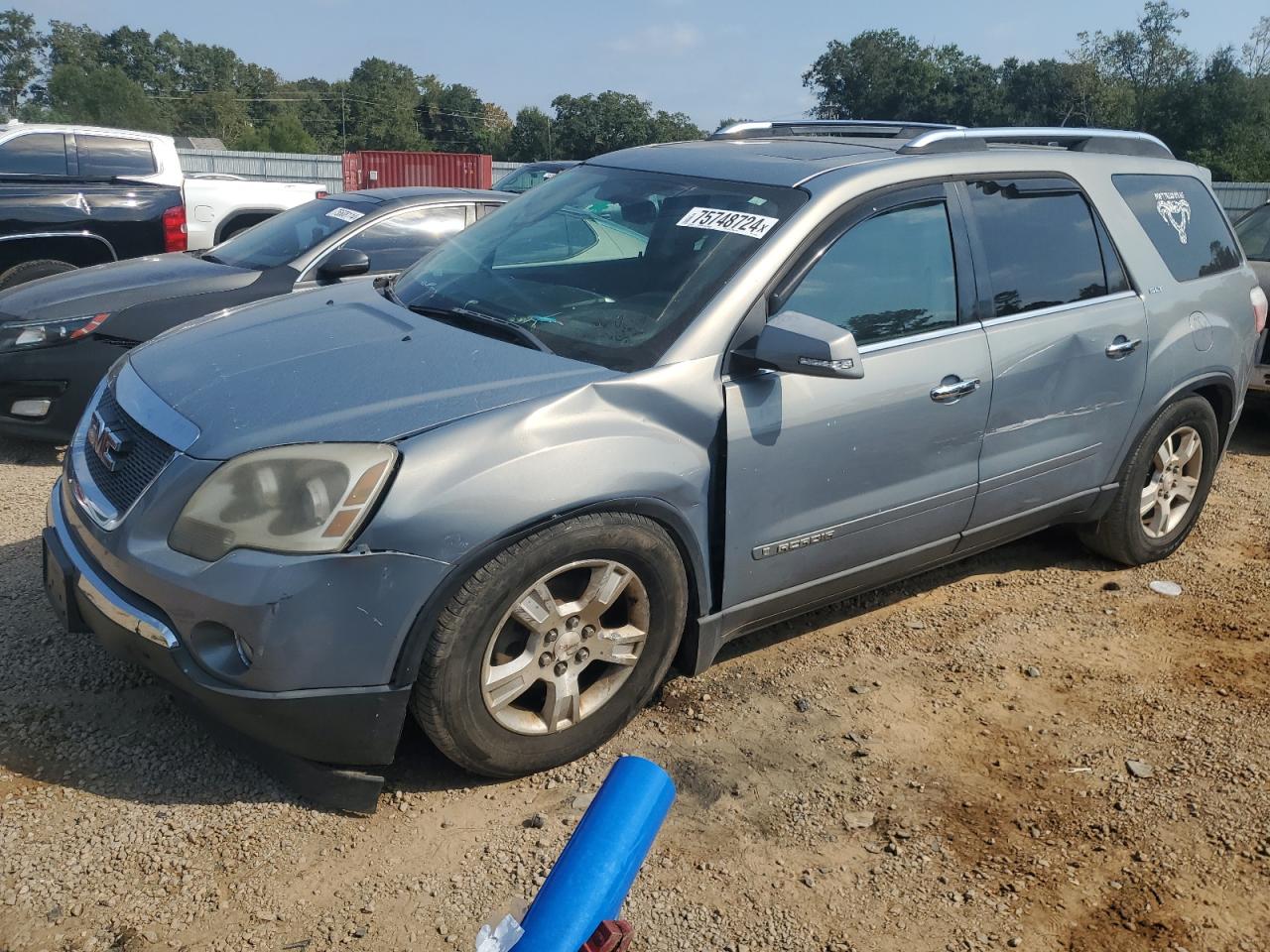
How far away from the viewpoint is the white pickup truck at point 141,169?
8633 mm

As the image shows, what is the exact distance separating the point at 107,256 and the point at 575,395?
689 cm

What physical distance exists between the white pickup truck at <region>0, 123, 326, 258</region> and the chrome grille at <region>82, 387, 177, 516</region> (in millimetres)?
6077

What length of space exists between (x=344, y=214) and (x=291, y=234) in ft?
1.17

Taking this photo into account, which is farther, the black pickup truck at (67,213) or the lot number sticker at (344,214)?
the black pickup truck at (67,213)

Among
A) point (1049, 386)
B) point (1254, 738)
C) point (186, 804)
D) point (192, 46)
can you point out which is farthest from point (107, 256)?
point (192, 46)

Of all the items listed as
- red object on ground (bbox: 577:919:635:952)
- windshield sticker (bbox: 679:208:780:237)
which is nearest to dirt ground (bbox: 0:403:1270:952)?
red object on ground (bbox: 577:919:635:952)

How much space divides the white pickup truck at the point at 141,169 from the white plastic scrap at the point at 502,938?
8.23 metres

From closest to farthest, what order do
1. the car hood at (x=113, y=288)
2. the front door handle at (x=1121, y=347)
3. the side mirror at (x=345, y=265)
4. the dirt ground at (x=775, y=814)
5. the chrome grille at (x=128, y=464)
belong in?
the dirt ground at (x=775, y=814) → the chrome grille at (x=128, y=464) → the front door handle at (x=1121, y=347) → the side mirror at (x=345, y=265) → the car hood at (x=113, y=288)

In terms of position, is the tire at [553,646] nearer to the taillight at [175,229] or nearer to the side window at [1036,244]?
the side window at [1036,244]

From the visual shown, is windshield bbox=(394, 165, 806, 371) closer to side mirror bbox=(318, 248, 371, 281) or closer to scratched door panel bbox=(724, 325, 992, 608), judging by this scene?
scratched door panel bbox=(724, 325, 992, 608)

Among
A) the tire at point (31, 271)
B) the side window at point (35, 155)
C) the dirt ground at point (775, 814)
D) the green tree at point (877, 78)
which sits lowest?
the dirt ground at point (775, 814)

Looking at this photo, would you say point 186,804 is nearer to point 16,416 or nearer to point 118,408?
point 118,408

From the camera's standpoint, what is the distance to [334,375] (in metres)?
3.02

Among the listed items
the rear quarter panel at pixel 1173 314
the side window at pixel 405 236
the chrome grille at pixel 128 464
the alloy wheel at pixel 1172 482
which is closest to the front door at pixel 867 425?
the rear quarter panel at pixel 1173 314
